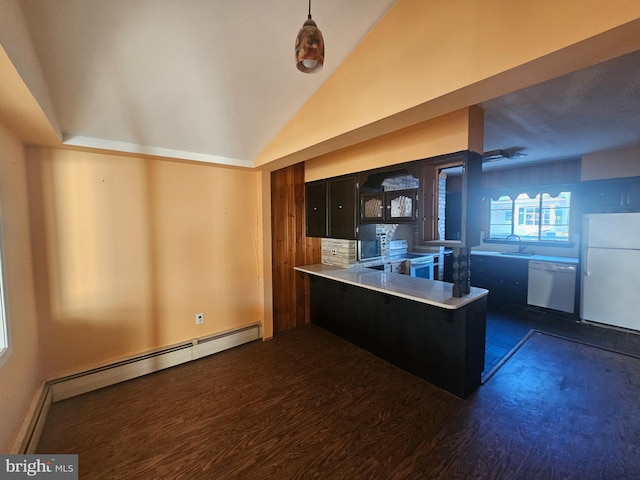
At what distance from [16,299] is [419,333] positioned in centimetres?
325

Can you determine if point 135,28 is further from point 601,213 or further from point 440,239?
point 601,213

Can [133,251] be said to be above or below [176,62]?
below

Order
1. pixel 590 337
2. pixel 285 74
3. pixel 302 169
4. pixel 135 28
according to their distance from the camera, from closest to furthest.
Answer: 1. pixel 135 28
2. pixel 285 74
3. pixel 590 337
4. pixel 302 169

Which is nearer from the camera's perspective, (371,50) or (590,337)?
(371,50)

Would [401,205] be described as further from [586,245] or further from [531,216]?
[531,216]

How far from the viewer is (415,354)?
2701 mm

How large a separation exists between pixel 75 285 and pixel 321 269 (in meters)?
2.61

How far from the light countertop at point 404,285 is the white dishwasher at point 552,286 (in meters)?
2.68

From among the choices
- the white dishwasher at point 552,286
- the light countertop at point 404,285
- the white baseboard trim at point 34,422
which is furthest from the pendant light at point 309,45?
the white dishwasher at point 552,286

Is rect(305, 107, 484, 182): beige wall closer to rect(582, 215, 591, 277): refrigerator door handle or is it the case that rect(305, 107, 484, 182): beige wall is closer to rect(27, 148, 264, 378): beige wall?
rect(27, 148, 264, 378): beige wall

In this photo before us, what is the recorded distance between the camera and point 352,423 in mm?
2064

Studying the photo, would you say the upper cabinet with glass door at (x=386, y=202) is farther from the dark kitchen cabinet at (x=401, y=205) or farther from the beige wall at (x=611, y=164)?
the beige wall at (x=611, y=164)

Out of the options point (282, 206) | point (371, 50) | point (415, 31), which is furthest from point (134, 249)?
point (415, 31)

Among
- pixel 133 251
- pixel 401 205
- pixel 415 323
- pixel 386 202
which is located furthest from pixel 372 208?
pixel 133 251
